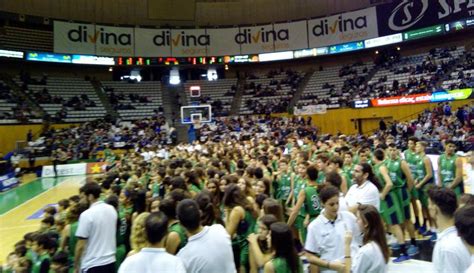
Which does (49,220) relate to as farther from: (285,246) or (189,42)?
(189,42)

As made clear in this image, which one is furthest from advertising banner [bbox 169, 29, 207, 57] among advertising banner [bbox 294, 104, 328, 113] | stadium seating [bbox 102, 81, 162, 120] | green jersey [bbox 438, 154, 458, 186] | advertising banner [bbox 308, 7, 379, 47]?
green jersey [bbox 438, 154, 458, 186]

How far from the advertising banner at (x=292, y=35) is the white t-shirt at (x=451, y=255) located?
30657mm

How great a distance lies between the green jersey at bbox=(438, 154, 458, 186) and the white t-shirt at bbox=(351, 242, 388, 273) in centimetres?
467

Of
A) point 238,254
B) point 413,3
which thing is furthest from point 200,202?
point 413,3

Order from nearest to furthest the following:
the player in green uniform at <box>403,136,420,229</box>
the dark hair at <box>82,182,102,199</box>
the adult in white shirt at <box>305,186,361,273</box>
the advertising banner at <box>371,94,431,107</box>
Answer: the adult in white shirt at <box>305,186,361,273</box> → the dark hair at <box>82,182,102,199</box> → the player in green uniform at <box>403,136,420,229</box> → the advertising banner at <box>371,94,431,107</box>

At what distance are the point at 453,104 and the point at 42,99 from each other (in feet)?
93.1

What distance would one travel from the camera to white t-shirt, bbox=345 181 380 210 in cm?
485

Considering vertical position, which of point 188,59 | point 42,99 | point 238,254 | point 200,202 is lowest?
point 238,254

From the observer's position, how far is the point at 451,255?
94.2 inches

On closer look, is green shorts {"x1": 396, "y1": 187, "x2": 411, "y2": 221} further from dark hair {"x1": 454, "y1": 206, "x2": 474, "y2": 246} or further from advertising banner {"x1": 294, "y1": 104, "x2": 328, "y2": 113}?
advertising banner {"x1": 294, "y1": 104, "x2": 328, "y2": 113}

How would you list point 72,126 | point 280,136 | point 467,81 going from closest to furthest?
point 467,81
point 280,136
point 72,126

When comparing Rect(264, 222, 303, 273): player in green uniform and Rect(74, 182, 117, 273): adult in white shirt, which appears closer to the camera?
Rect(264, 222, 303, 273): player in green uniform

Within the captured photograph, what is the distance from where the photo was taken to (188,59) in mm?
31938

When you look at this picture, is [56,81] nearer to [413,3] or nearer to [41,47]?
[41,47]
